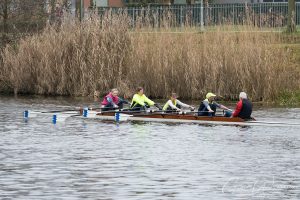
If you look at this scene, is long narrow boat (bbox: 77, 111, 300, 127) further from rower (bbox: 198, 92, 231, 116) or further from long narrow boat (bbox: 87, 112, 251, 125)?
rower (bbox: 198, 92, 231, 116)

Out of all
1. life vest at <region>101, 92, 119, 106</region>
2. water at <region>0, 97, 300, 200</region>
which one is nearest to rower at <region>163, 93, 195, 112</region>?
water at <region>0, 97, 300, 200</region>

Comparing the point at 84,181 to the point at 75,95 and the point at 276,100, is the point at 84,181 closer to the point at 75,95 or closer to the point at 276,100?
the point at 276,100

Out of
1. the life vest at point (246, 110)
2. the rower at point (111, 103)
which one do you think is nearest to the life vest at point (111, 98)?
the rower at point (111, 103)

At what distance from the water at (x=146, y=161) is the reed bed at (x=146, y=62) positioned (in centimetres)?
606

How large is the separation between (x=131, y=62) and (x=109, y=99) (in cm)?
752

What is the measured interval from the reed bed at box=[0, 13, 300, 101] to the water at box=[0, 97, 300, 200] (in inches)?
239

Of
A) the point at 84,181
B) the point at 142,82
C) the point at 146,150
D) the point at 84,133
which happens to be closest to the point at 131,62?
the point at 142,82

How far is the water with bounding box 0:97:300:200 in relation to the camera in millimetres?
22031

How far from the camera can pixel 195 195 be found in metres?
21.5

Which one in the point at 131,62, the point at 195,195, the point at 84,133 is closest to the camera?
the point at 195,195

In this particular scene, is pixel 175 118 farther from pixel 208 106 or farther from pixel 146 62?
pixel 146 62

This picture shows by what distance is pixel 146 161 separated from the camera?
26.2m

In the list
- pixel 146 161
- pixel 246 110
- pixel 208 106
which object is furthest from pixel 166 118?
pixel 146 161

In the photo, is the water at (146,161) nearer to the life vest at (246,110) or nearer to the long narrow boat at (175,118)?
the long narrow boat at (175,118)
